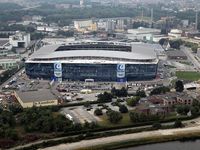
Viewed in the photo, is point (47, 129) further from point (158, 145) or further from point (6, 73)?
point (6, 73)

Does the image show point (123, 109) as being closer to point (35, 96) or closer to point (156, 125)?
point (156, 125)

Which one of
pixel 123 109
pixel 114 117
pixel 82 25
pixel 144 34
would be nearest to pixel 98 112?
pixel 123 109

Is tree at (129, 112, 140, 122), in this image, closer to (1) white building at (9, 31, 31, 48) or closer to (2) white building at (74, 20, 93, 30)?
(1) white building at (9, 31, 31, 48)

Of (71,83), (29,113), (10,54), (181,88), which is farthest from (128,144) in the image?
(10,54)

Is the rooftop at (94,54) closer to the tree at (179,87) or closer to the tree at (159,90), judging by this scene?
the tree at (179,87)

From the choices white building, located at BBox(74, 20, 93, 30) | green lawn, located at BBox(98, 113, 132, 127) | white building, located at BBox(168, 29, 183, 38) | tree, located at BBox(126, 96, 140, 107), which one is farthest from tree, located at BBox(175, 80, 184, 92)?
white building, located at BBox(74, 20, 93, 30)
